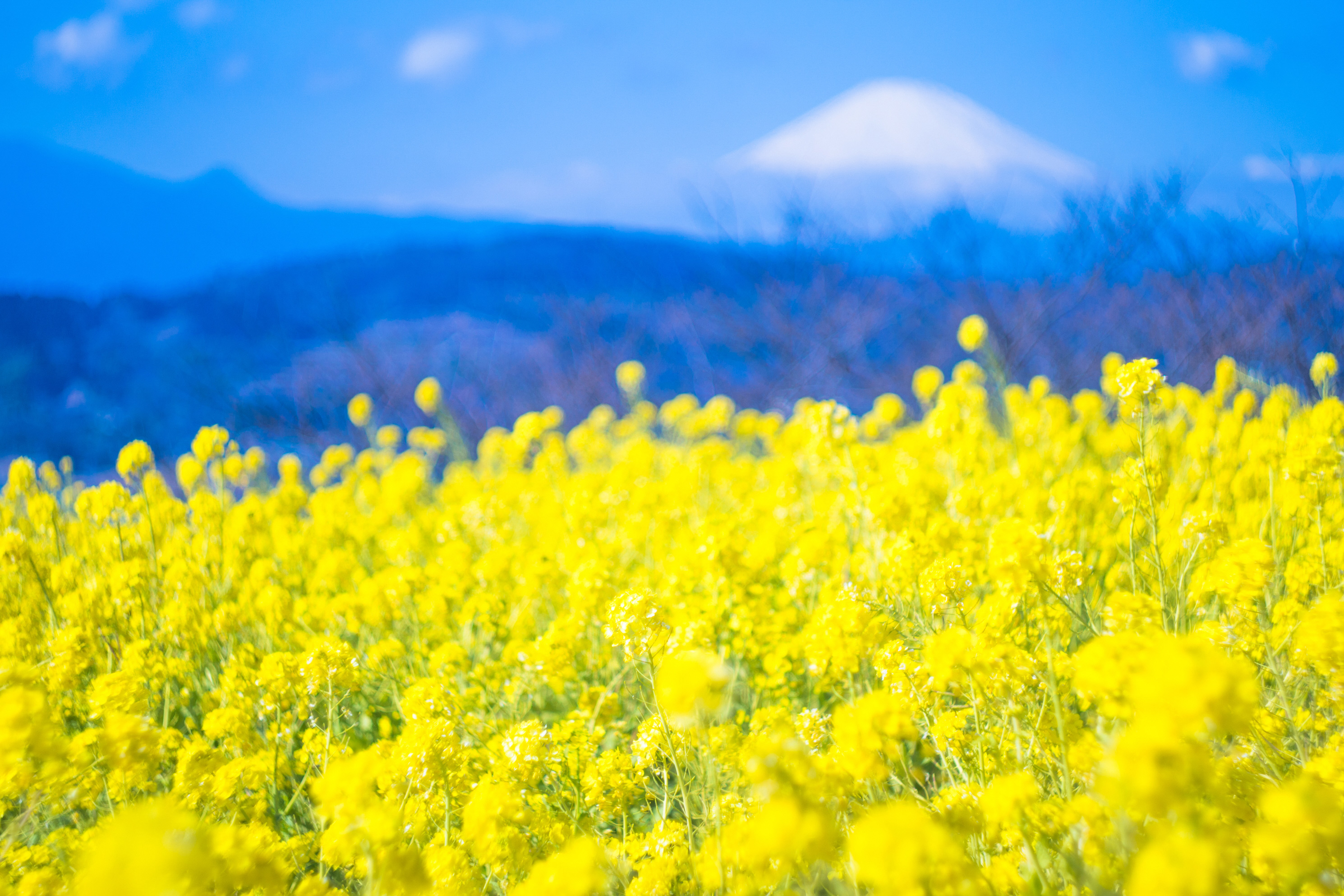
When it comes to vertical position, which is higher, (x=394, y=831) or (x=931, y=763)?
(x=394, y=831)

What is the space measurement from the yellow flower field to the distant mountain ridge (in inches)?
636

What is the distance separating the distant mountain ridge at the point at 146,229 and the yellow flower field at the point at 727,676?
53.0 ft

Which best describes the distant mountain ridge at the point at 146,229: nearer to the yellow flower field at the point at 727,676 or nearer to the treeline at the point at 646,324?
the treeline at the point at 646,324

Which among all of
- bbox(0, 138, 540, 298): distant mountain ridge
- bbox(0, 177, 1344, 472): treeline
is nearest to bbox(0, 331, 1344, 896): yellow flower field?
bbox(0, 177, 1344, 472): treeline

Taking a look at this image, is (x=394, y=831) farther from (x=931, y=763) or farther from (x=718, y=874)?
(x=931, y=763)

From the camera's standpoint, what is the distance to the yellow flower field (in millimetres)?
1325

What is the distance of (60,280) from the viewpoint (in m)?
17.9

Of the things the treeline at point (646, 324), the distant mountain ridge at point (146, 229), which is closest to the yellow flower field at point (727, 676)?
the treeline at point (646, 324)

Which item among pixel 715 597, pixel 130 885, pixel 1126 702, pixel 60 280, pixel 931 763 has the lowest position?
pixel 931 763

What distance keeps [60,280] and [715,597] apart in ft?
→ 71.3

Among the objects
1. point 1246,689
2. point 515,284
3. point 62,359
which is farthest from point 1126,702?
point 62,359

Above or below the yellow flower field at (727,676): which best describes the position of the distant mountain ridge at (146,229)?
above

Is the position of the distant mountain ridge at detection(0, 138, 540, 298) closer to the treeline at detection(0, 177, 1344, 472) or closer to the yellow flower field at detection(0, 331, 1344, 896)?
the treeline at detection(0, 177, 1344, 472)

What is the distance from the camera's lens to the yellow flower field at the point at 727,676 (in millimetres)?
1325
